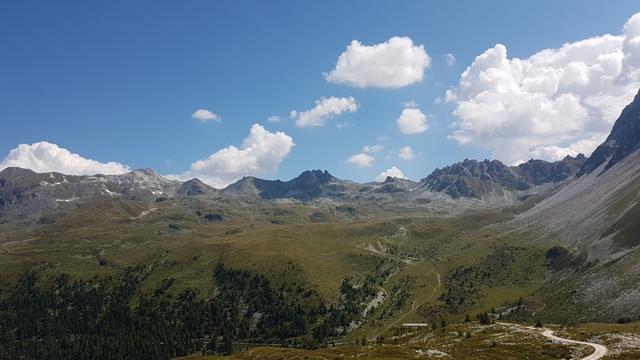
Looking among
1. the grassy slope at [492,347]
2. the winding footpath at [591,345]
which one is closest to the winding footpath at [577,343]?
the winding footpath at [591,345]

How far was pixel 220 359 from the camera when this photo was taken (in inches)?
5428

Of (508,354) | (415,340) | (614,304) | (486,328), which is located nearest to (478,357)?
(508,354)

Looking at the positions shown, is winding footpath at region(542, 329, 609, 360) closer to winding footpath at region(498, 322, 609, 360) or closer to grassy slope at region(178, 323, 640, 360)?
Answer: winding footpath at region(498, 322, 609, 360)

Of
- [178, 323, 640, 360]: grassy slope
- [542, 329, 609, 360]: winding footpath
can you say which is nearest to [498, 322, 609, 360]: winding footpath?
[542, 329, 609, 360]: winding footpath

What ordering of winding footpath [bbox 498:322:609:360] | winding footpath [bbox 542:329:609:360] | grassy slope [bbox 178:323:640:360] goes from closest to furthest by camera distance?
winding footpath [bbox 542:329:609:360]
winding footpath [bbox 498:322:609:360]
grassy slope [bbox 178:323:640:360]

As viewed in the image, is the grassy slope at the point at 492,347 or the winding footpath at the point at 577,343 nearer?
the winding footpath at the point at 577,343

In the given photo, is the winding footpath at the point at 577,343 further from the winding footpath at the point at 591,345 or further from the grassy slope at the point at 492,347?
the grassy slope at the point at 492,347

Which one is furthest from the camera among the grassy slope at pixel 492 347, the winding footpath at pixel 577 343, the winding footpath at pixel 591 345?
the grassy slope at pixel 492 347

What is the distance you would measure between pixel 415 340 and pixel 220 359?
54.6 m

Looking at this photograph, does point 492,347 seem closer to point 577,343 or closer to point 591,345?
point 577,343

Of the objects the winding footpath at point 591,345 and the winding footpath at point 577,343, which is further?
the winding footpath at point 577,343

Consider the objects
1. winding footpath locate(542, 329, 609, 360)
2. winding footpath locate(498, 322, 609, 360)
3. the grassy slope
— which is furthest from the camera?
the grassy slope

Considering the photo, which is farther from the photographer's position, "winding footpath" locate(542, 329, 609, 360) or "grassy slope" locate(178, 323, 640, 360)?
"grassy slope" locate(178, 323, 640, 360)

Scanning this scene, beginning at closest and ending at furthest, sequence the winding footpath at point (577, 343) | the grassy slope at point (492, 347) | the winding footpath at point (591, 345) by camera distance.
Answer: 1. the winding footpath at point (591, 345)
2. the winding footpath at point (577, 343)
3. the grassy slope at point (492, 347)
